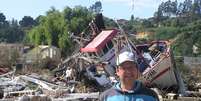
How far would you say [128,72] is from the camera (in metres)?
3.94

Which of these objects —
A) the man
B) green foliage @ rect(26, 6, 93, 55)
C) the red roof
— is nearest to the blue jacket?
the man

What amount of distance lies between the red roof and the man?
19.8 metres

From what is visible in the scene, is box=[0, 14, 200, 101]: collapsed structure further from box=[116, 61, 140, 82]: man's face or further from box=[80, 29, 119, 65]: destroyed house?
box=[116, 61, 140, 82]: man's face

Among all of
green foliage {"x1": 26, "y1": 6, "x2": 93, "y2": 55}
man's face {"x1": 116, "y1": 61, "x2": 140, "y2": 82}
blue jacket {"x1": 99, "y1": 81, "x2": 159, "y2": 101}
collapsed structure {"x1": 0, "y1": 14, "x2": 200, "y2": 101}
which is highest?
green foliage {"x1": 26, "y1": 6, "x2": 93, "y2": 55}

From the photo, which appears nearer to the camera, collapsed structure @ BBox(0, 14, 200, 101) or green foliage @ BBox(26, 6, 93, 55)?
collapsed structure @ BBox(0, 14, 200, 101)

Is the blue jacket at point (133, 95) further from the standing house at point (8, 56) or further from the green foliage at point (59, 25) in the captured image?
the green foliage at point (59, 25)

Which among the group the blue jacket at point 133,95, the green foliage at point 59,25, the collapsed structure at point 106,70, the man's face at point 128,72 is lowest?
the collapsed structure at point 106,70

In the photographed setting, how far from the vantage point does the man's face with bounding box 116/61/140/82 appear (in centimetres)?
394

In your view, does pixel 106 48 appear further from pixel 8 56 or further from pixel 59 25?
pixel 59 25

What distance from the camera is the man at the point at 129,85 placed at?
3.94 meters

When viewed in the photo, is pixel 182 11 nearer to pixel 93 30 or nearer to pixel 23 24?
pixel 23 24

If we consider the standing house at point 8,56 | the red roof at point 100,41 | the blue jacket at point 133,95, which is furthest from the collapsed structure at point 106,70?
the blue jacket at point 133,95

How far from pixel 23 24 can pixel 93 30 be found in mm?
98164

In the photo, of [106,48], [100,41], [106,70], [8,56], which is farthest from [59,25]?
[106,70]
